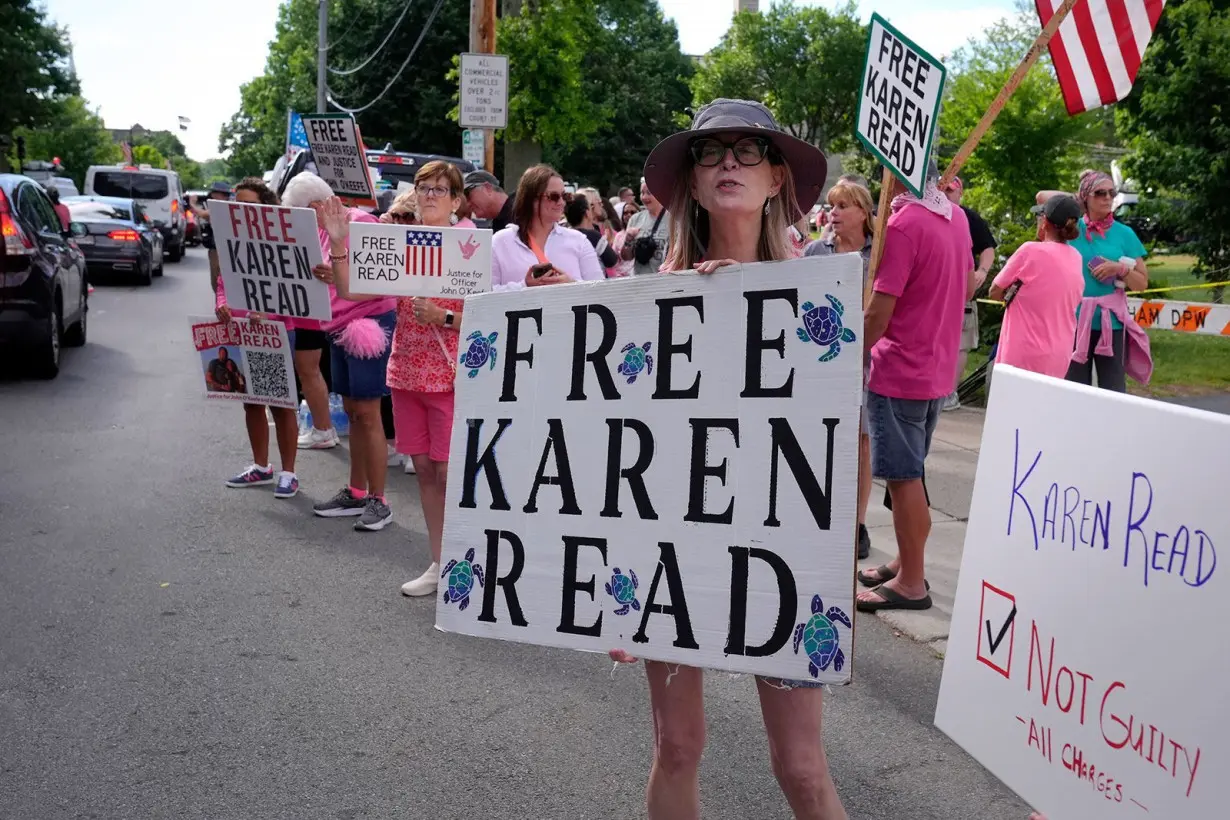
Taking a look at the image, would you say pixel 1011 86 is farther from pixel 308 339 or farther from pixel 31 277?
pixel 31 277

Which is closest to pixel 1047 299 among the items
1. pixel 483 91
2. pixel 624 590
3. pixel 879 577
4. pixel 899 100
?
pixel 879 577

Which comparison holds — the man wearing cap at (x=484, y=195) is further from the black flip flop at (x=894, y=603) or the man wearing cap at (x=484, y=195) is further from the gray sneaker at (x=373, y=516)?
the black flip flop at (x=894, y=603)

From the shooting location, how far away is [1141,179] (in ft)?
50.7

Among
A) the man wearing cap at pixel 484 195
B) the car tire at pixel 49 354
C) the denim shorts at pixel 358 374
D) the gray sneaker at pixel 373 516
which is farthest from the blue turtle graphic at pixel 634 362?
the car tire at pixel 49 354

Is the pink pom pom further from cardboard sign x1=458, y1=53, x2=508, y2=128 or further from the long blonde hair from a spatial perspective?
cardboard sign x1=458, y1=53, x2=508, y2=128

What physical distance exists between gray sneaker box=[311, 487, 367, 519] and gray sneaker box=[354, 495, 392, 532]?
25cm

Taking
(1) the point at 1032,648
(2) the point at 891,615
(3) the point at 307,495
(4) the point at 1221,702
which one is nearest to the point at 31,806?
(1) the point at 1032,648

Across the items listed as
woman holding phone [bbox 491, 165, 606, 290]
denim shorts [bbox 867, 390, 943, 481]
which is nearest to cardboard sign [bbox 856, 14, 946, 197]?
denim shorts [bbox 867, 390, 943, 481]

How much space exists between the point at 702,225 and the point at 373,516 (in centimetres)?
441

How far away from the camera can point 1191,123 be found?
14570 millimetres

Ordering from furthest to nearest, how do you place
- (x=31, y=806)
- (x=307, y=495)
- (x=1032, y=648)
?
1. (x=307, y=495)
2. (x=31, y=806)
3. (x=1032, y=648)

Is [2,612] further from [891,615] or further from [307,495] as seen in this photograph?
[891,615]

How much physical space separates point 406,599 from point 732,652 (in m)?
3.46

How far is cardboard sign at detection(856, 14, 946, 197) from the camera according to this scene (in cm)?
496
